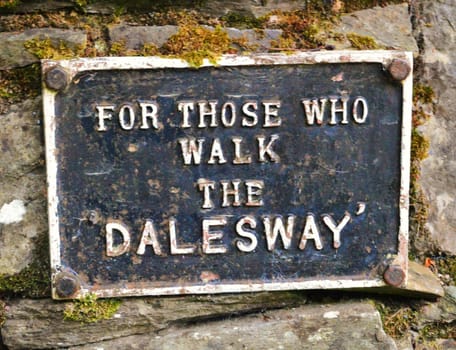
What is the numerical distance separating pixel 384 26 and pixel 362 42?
0.29 feet

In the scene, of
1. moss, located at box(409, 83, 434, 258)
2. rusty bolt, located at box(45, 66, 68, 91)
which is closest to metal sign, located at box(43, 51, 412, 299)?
rusty bolt, located at box(45, 66, 68, 91)

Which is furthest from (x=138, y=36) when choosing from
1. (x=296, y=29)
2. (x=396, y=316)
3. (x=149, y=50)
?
(x=396, y=316)

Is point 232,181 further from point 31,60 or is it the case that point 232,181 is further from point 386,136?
point 31,60

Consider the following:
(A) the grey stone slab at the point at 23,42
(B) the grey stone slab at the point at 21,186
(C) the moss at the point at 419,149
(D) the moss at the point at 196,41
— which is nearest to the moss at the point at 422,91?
(C) the moss at the point at 419,149

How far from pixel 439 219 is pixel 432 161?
6.4 inches

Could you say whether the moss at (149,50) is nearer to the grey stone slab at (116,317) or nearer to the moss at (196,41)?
the moss at (196,41)

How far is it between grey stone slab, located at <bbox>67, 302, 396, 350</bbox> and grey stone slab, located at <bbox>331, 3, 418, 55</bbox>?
2.34 feet

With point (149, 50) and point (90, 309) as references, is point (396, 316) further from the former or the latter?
point (149, 50)

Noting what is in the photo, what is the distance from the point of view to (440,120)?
1.98m

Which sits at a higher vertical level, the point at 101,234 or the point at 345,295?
the point at 101,234

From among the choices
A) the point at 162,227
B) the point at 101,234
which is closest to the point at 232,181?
the point at 162,227

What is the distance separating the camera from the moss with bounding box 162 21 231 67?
1829mm

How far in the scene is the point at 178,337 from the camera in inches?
74.0

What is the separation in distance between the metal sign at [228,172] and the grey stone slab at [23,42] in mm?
78
